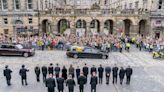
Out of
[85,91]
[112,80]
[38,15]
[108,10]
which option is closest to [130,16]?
[108,10]

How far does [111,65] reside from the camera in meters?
21.0

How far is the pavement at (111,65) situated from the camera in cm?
1476

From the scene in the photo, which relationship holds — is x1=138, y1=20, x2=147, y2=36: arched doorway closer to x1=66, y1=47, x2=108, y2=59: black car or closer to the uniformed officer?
x1=66, y1=47, x2=108, y2=59: black car

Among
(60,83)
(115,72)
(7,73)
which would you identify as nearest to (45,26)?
(7,73)

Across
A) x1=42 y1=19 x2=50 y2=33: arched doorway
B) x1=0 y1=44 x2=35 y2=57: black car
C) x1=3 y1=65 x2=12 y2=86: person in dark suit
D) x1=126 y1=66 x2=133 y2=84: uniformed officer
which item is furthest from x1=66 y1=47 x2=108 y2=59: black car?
x1=42 y1=19 x2=50 y2=33: arched doorway

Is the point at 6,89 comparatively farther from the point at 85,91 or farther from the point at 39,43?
the point at 39,43

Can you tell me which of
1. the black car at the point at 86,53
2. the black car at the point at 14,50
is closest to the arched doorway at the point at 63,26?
the black car at the point at 14,50

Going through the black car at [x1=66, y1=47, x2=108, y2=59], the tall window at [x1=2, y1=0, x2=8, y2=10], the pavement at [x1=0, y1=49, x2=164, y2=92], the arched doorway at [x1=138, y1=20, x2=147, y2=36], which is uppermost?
the tall window at [x1=2, y1=0, x2=8, y2=10]

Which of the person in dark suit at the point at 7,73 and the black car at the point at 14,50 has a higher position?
the black car at the point at 14,50

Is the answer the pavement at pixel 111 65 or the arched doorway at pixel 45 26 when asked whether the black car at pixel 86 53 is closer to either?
the pavement at pixel 111 65

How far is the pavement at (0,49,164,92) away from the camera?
48.4ft

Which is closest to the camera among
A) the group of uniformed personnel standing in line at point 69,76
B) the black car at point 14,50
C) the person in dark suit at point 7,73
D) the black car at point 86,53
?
the group of uniformed personnel standing in line at point 69,76

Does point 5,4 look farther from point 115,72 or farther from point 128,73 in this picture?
point 128,73

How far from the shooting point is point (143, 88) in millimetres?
14875
